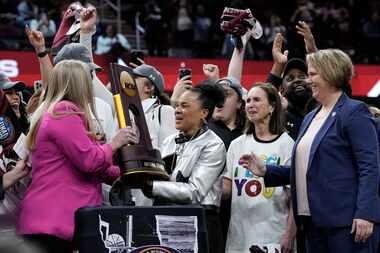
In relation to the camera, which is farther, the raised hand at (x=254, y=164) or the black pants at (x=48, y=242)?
the raised hand at (x=254, y=164)

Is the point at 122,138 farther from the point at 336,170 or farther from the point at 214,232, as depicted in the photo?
the point at 336,170

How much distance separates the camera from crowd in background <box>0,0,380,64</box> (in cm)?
1878

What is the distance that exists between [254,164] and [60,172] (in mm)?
1188

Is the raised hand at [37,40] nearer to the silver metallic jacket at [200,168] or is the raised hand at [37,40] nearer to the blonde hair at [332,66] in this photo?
the silver metallic jacket at [200,168]

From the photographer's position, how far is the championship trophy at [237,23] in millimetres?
7727

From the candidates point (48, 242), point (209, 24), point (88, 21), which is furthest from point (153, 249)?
point (209, 24)

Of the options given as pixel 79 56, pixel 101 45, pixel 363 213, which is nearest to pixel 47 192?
pixel 79 56

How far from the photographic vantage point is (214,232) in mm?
6188

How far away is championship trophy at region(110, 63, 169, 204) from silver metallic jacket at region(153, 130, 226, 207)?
323 millimetres

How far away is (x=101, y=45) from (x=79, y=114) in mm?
13081

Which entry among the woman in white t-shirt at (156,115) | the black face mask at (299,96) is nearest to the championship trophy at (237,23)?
the black face mask at (299,96)

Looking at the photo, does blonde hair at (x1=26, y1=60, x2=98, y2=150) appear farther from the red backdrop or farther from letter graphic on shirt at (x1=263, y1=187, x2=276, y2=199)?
the red backdrop

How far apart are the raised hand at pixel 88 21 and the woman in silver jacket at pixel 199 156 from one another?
3.60ft

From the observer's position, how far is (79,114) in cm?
548
